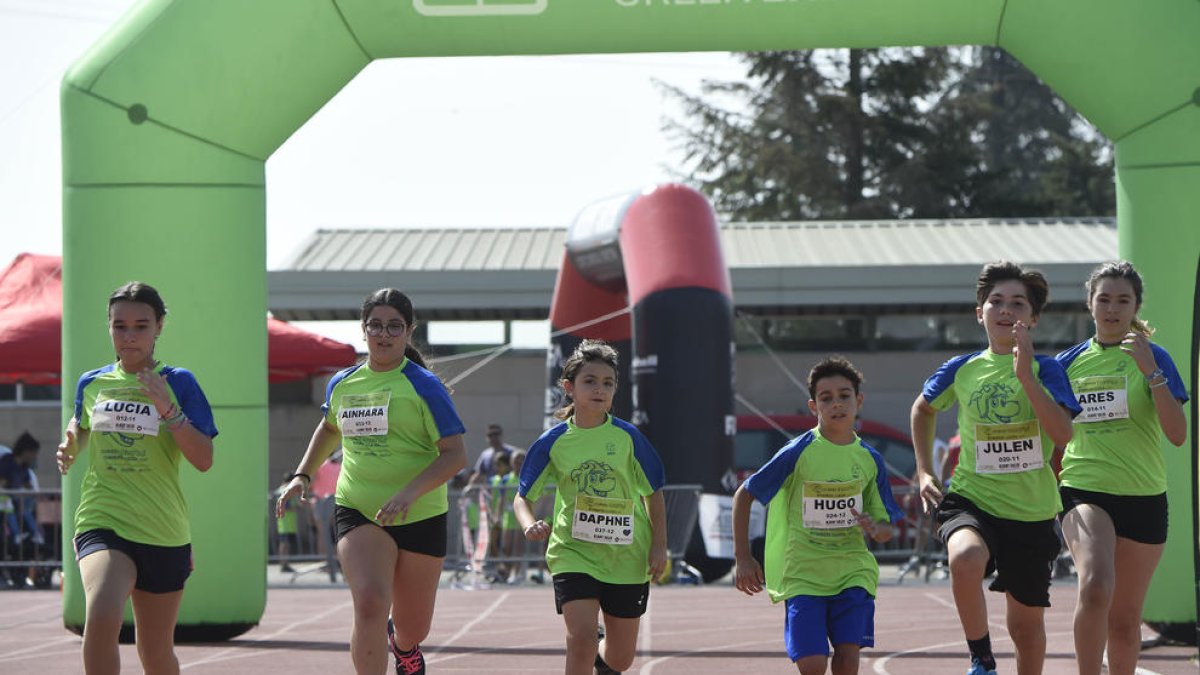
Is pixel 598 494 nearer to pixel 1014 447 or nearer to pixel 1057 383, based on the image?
pixel 1014 447

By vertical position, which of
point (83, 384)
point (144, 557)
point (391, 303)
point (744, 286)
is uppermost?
point (744, 286)

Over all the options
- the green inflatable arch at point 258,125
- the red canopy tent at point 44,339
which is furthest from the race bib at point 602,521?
the red canopy tent at point 44,339

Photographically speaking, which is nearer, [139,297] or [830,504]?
[139,297]

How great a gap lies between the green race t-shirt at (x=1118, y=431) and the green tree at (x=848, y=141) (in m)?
36.5

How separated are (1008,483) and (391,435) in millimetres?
2602

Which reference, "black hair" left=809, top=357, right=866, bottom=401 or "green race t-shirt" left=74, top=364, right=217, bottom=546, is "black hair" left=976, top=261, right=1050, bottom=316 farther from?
"green race t-shirt" left=74, top=364, right=217, bottom=546

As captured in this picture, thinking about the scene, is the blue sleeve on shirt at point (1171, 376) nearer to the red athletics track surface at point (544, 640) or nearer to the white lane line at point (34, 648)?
the red athletics track surface at point (544, 640)

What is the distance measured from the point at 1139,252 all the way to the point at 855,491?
4.11 metres

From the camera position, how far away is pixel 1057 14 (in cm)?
1034

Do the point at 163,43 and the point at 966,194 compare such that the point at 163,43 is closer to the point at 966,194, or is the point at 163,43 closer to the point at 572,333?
the point at 572,333

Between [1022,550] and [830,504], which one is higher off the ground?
[830,504]

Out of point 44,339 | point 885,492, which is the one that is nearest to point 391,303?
point 885,492

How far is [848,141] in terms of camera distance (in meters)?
44.7

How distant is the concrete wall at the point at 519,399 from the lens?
25.0 m
